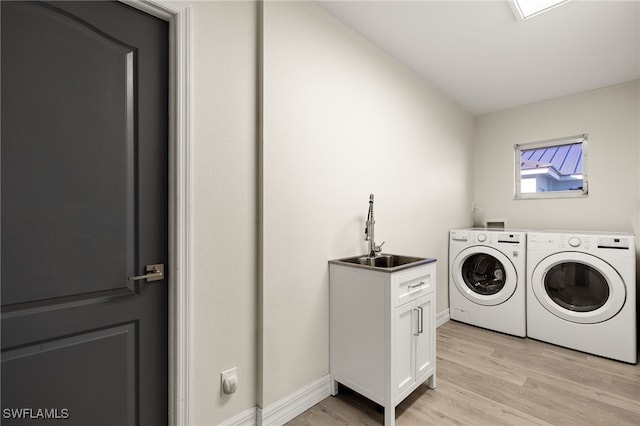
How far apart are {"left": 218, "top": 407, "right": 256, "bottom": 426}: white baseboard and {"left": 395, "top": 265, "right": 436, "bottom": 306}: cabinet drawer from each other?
3.18 feet

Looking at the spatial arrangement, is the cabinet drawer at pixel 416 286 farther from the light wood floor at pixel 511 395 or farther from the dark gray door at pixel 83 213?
the dark gray door at pixel 83 213

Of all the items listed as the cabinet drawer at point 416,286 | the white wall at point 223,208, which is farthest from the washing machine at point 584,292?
the white wall at point 223,208

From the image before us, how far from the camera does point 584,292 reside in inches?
97.2

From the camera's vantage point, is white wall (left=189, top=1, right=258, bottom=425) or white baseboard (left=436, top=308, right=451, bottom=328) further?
white baseboard (left=436, top=308, right=451, bottom=328)

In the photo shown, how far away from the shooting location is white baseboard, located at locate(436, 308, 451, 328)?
116 inches

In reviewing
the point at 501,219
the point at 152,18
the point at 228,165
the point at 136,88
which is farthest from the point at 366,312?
the point at 501,219

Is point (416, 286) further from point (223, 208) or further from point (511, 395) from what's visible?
point (223, 208)

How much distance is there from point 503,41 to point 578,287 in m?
2.20

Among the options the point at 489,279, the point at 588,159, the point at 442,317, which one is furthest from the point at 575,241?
the point at 442,317

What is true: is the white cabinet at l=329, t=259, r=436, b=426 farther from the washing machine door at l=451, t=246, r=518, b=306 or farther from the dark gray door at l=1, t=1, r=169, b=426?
the washing machine door at l=451, t=246, r=518, b=306

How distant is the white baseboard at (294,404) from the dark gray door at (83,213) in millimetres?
504

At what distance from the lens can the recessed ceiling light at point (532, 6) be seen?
69.3 inches

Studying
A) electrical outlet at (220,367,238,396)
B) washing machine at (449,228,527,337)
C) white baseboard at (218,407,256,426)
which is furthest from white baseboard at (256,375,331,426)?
washing machine at (449,228,527,337)

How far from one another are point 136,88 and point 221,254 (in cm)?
81
